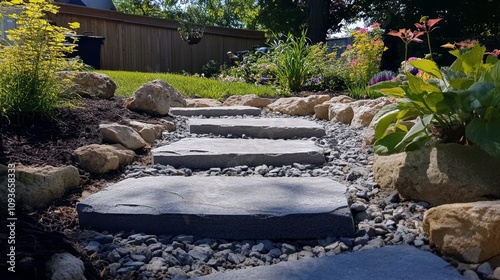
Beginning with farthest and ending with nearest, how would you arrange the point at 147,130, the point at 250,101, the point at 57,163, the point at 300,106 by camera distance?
the point at 250,101, the point at 300,106, the point at 147,130, the point at 57,163

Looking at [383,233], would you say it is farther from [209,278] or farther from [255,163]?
[255,163]

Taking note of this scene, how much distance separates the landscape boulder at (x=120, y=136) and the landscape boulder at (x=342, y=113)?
2155mm

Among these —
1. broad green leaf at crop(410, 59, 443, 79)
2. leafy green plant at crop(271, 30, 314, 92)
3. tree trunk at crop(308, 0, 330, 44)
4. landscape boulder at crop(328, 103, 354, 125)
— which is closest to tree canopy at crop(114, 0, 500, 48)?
tree trunk at crop(308, 0, 330, 44)

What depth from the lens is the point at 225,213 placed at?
193cm

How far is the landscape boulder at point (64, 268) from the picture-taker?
145cm

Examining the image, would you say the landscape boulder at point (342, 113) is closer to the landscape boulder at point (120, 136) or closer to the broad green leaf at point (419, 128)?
the landscape boulder at point (120, 136)

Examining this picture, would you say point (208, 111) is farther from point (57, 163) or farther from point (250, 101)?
point (57, 163)

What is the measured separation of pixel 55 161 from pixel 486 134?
2.23 metres

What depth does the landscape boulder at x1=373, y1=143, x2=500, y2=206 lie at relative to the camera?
2.05m

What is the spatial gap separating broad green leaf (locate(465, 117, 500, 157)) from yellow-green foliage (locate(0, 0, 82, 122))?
264cm

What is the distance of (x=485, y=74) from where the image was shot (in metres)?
2.23

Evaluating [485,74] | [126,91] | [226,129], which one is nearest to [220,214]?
[485,74]

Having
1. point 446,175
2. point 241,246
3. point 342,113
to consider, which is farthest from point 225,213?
point 342,113

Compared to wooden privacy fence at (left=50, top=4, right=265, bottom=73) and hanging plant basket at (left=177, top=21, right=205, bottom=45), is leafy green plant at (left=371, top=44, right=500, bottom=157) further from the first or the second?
hanging plant basket at (left=177, top=21, right=205, bottom=45)
